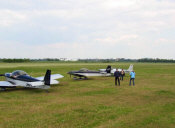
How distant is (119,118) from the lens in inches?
285

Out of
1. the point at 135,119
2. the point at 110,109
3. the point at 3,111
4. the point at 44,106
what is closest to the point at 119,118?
the point at 135,119

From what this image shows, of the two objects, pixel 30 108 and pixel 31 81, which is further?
pixel 31 81

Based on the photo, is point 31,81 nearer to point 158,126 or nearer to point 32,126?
point 32,126

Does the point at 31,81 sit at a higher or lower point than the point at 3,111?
higher

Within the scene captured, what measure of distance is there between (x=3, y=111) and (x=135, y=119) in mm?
6131

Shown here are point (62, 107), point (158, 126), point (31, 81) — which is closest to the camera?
point (158, 126)

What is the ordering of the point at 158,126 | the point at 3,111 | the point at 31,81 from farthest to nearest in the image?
the point at 31,81, the point at 3,111, the point at 158,126

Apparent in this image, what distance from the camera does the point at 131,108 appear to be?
873 centimetres

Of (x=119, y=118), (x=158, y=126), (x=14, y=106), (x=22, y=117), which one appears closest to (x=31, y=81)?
(x=14, y=106)

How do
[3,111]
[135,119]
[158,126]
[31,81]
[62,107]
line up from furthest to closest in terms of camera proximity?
[31,81] → [62,107] → [3,111] → [135,119] → [158,126]

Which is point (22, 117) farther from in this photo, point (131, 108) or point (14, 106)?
point (131, 108)

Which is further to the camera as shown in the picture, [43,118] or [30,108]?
[30,108]

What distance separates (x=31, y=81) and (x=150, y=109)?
29.8ft

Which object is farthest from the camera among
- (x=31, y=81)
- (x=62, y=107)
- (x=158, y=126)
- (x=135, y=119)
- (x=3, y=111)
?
(x=31, y=81)
